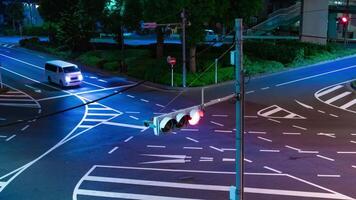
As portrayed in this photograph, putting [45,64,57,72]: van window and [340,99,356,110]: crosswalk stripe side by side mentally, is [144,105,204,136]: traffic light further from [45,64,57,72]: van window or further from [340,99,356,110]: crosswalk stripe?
[45,64,57,72]: van window

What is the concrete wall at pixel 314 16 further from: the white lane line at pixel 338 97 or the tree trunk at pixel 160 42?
the white lane line at pixel 338 97

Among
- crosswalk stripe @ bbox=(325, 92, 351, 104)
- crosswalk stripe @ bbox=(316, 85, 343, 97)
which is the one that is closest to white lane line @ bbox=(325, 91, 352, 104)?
crosswalk stripe @ bbox=(325, 92, 351, 104)

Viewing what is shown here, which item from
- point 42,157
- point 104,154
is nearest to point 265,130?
point 104,154

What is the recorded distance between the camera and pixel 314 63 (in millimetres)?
45594

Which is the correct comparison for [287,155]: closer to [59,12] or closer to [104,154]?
[104,154]

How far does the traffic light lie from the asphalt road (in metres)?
3.93

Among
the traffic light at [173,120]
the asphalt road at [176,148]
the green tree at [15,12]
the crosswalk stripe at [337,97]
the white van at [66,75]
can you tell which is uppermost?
the green tree at [15,12]

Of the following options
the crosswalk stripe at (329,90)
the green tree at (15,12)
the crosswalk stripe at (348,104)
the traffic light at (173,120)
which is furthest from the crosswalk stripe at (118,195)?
the green tree at (15,12)

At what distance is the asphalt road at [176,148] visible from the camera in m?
16.3

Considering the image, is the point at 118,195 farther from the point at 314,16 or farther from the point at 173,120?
the point at 314,16

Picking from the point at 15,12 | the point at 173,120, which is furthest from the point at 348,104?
the point at 15,12

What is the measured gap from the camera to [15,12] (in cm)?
9275

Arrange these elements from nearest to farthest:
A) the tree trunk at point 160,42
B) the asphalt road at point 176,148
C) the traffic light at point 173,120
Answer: the traffic light at point 173,120 → the asphalt road at point 176,148 → the tree trunk at point 160,42

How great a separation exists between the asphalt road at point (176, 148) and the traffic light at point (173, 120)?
393 centimetres
